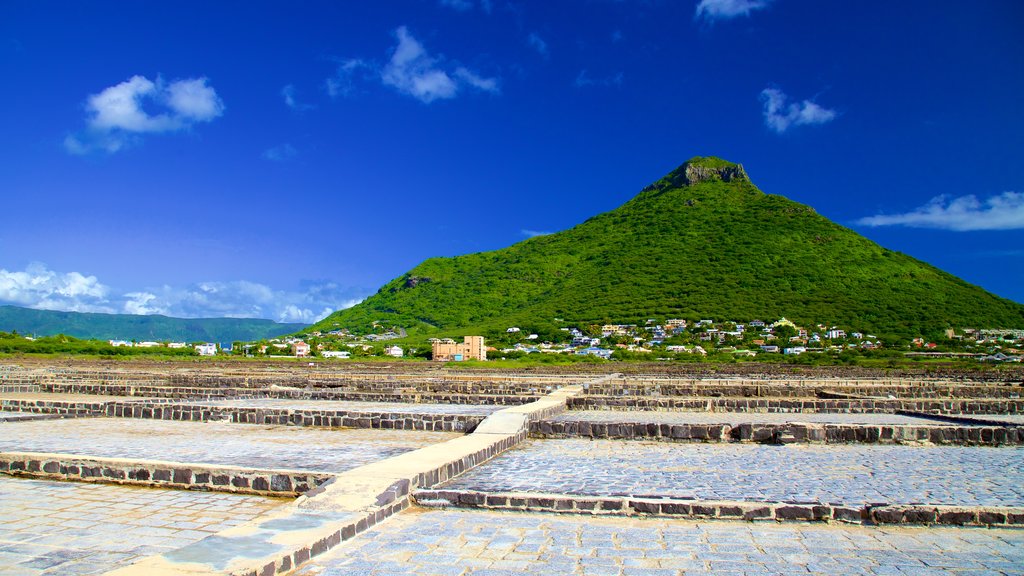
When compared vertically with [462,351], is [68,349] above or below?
above

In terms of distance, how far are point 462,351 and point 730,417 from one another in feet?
135

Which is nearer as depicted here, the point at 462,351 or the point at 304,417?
the point at 304,417

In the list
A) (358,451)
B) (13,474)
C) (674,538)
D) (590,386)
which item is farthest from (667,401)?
(13,474)

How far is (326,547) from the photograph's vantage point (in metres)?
4.58

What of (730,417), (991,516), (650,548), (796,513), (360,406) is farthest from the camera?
(360,406)

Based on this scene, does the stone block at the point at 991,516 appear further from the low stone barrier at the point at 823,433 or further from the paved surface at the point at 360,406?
the paved surface at the point at 360,406

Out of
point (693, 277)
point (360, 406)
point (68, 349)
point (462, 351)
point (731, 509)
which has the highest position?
point (693, 277)

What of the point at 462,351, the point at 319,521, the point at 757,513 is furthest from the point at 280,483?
the point at 462,351

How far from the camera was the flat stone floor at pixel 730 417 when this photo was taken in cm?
Result: 1329

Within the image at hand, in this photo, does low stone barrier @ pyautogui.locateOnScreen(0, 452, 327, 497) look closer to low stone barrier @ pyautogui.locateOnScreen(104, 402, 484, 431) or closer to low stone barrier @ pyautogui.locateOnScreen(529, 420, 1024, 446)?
low stone barrier @ pyautogui.locateOnScreen(104, 402, 484, 431)

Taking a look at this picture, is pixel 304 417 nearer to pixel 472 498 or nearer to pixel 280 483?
pixel 280 483

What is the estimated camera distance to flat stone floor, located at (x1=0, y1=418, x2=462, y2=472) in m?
8.40

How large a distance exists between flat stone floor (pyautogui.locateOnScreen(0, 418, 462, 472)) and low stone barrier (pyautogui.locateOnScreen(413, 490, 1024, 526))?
2.33 metres

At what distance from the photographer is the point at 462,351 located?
54594 mm
